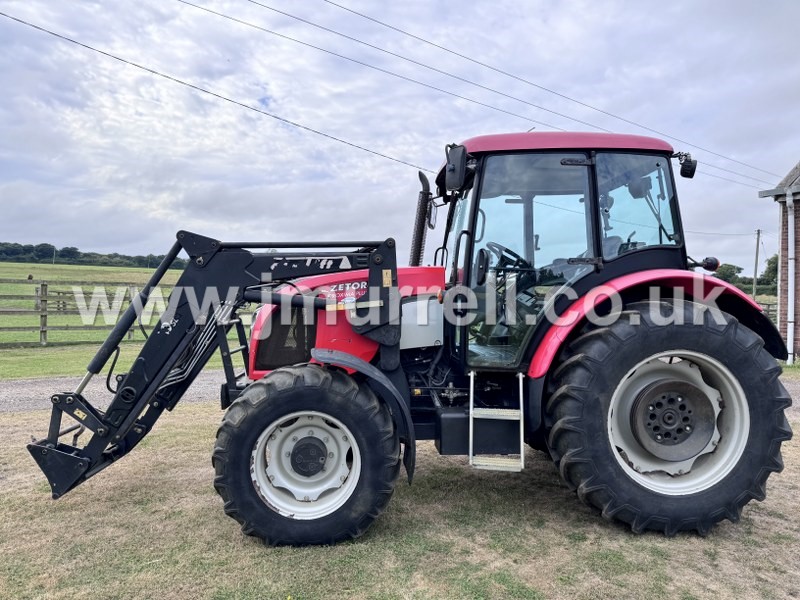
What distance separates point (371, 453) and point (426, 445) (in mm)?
2222

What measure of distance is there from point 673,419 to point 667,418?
0.04m

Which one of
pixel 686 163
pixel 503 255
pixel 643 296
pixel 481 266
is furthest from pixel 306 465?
pixel 686 163

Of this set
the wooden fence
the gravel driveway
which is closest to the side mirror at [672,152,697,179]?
the gravel driveway

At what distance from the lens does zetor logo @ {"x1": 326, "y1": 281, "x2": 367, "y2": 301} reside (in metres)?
3.79

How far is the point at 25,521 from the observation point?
140 inches

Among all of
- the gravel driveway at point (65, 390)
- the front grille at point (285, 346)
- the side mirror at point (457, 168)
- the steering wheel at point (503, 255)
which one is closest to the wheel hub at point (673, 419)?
the steering wheel at point (503, 255)

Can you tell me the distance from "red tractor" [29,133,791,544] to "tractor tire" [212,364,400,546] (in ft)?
0.04

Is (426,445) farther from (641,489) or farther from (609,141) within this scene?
(609,141)

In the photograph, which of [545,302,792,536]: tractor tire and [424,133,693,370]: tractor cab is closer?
[545,302,792,536]: tractor tire

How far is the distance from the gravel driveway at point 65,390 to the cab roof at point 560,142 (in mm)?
5037

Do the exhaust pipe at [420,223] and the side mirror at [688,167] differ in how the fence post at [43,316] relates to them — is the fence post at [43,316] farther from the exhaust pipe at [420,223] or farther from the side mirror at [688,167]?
the side mirror at [688,167]

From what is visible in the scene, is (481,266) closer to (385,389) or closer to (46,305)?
(385,389)

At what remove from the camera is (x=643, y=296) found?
3848 mm

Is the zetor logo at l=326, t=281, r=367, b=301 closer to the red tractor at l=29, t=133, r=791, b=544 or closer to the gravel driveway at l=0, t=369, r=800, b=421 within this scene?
the red tractor at l=29, t=133, r=791, b=544
